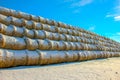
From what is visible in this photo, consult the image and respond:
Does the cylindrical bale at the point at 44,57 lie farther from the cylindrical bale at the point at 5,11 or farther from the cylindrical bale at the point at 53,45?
the cylindrical bale at the point at 5,11

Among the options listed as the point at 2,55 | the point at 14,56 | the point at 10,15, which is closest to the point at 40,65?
the point at 14,56

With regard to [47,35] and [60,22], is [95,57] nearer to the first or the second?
[60,22]

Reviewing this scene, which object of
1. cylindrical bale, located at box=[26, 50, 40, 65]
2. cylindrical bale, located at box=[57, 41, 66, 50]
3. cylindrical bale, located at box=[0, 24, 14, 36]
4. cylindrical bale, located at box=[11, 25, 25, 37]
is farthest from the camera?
cylindrical bale, located at box=[57, 41, 66, 50]

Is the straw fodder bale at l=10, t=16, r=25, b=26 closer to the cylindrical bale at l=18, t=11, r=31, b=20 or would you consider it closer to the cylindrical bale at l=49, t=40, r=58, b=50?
the cylindrical bale at l=18, t=11, r=31, b=20

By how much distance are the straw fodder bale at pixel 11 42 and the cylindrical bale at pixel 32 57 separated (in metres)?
0.23

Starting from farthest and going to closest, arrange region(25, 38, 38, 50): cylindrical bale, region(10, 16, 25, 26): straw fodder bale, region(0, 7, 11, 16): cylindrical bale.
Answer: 1. region(0, 7, 11, 16): cylindrical bale
2. region(10, 16, 25, 26): straw fodder bale
3. region(25, 38, 38, 50): cylindrical bale

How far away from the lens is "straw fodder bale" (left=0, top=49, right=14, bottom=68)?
428 cm

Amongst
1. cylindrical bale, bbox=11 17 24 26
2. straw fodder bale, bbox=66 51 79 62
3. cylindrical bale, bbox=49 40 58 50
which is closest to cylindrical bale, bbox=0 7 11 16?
cylindrical bale, bbox=11 17 24 26

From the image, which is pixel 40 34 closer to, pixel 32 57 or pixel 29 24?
pixel 29 24

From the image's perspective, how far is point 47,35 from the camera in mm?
6605

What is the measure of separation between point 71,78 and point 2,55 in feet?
4.71

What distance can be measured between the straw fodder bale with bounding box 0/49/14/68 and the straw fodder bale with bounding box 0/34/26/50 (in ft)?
0.80

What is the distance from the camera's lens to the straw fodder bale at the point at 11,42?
4605 mm

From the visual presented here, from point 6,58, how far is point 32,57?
79 centimetres
